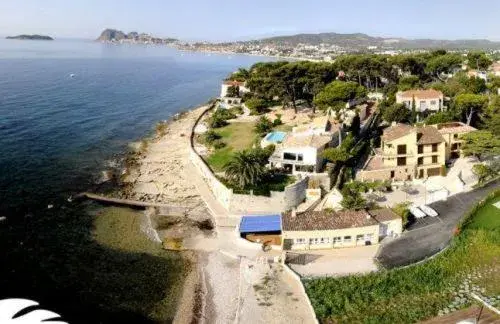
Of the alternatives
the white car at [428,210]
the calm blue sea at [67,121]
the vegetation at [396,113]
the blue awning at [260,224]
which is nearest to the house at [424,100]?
the vegetation at [396,113]

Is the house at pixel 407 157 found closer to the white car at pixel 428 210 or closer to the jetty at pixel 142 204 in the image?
the white car at pixel 428 210

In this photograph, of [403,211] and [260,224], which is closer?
[403,211]

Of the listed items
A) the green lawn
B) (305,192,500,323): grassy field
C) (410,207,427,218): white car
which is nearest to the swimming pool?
(410,207,427,218): white car

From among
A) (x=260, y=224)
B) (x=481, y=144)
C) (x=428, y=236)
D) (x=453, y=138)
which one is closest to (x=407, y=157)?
(x=481, y=144)

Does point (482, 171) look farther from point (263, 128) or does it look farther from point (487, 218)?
point (263, 128)

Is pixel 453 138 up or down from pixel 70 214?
up

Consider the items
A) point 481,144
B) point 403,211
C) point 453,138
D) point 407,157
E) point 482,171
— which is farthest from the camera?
point 453,138

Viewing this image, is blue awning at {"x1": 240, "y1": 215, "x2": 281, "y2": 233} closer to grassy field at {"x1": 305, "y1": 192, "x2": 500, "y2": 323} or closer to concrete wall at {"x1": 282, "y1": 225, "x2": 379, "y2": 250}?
concrete wall at {"x1": 282, "y1": 225, "x2": 379, "y2": 250}
